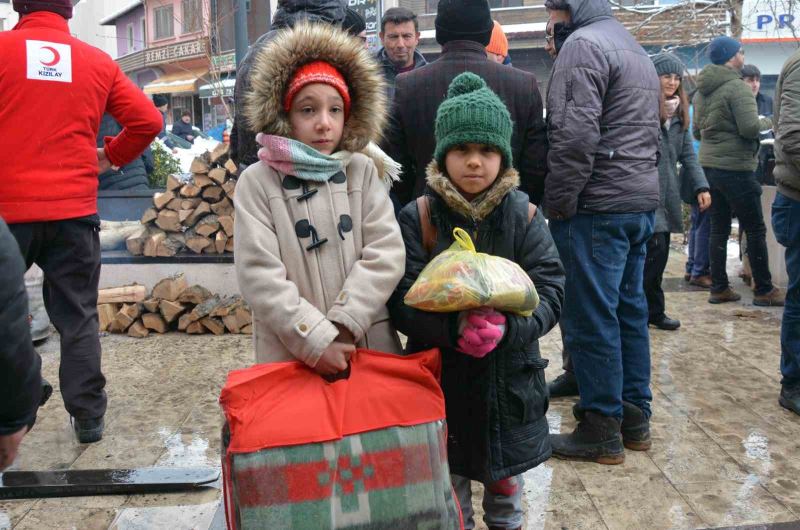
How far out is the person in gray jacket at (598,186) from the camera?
365 cm

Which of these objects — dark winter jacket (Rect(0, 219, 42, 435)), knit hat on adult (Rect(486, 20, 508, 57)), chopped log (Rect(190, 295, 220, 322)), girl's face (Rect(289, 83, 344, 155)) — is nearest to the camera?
dark winter jacket (Rect(0, 219, 42, 435))

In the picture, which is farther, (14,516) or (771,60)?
(771,60)

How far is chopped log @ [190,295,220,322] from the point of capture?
20.1 ft

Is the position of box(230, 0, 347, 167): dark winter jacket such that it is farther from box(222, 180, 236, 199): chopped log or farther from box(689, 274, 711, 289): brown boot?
box(689, 274, 711, 289): brown boot

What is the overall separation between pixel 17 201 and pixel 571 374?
10.8 feet

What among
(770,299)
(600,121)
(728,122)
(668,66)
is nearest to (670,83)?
(668,66)

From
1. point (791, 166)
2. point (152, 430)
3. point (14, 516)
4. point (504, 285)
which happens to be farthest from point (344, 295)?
point (791, 166)

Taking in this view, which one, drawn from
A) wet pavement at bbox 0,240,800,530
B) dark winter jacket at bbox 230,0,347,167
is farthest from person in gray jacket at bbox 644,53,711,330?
dark winter jacket at bbox 230,0,347,167

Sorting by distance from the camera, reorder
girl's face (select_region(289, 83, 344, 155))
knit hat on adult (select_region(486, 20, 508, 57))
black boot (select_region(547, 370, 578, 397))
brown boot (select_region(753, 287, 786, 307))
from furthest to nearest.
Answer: brown boot (select_region(753, 287, 786, 307))
knit hat on adult (select_region(486, 20, 508, 57))
black boot (select_region(547, 370, 578, 397))
girl's face (select_region(289, 83, 344, 155))

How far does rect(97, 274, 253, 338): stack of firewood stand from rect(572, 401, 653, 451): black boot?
10.1 feet

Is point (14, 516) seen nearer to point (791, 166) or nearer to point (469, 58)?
point (469, 58)

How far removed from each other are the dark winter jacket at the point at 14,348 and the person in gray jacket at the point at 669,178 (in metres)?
4.47

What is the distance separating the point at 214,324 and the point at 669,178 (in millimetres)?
3673

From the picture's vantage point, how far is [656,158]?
3.98 m
